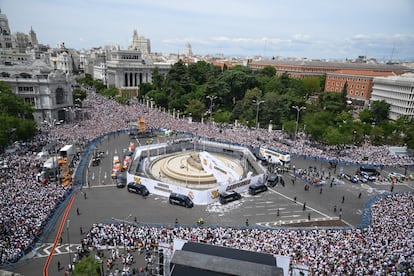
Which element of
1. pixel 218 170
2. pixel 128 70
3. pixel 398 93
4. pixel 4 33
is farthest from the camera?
pixel 4 33

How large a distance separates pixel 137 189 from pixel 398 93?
6915cm

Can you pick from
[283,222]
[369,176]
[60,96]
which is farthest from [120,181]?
[60,96]

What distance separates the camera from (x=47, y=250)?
20.6 meters

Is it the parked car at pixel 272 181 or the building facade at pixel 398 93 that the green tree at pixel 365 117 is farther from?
the parked car at pixel 272 181

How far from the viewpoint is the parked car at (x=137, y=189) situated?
101 feet

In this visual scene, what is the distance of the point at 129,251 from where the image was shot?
816 inches

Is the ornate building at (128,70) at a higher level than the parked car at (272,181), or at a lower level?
higher

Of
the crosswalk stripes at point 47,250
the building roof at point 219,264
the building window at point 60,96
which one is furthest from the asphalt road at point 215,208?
the building window at point 60,96

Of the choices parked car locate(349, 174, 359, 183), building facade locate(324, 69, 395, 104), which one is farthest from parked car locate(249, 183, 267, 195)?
building facade locate(324, 69, 395, 104)

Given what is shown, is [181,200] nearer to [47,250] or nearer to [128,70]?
[47,250]

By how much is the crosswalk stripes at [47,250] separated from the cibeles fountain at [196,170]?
11.1 meters

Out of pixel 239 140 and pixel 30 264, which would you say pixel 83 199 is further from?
pixel 239 140

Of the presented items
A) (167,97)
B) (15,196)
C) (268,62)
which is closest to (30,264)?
(15,196)

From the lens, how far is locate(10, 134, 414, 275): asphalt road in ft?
80.7
